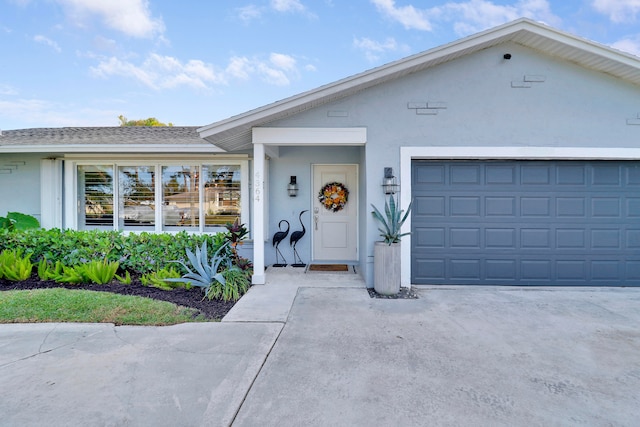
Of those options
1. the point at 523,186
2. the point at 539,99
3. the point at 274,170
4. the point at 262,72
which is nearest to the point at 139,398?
the point at 274,170

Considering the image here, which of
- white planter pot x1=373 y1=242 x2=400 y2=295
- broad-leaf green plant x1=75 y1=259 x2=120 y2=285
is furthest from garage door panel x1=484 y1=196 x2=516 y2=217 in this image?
broad-leaf green plant x1=75 y1=259 x2=120 y2=285

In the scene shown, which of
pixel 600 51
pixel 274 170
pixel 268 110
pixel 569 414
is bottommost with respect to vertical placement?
pixel 569 414

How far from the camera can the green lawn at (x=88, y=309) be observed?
4.08 meters

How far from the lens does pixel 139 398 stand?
96.2 inches

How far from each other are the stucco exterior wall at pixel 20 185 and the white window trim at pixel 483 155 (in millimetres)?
8748

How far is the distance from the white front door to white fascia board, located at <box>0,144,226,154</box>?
8.06 feet

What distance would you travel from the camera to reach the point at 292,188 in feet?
24.3

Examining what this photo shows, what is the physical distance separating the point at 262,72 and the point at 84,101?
9230 millimetres

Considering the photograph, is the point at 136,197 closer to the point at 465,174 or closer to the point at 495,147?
the point at 465,174

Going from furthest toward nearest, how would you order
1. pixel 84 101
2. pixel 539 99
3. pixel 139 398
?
pixel 84 101 < pixel 539 99 < pixel 139 398

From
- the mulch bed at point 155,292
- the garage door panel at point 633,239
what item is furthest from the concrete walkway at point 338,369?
the garage door panel at point 633,239

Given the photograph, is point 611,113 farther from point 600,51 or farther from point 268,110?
point 268,110

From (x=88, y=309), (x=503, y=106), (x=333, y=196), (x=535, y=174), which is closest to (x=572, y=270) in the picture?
(x=535, y=174)

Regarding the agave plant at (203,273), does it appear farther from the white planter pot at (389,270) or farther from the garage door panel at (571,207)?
the garage door panel at (571,207)
